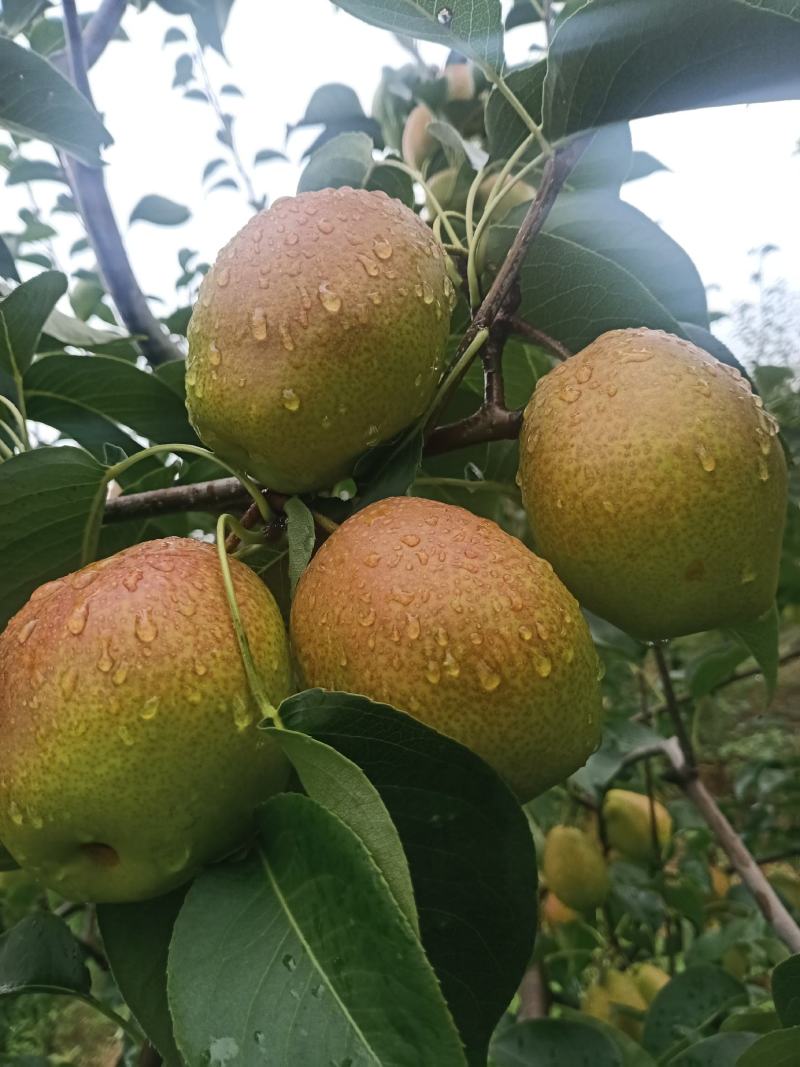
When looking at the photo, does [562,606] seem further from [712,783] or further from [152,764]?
[712,783]

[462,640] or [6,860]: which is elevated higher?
[462,640]

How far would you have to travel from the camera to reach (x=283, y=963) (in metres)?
0.54

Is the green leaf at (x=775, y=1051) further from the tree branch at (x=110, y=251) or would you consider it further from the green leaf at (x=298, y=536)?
the tree branch at (x=110, y=251)

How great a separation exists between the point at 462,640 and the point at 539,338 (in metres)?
0.42

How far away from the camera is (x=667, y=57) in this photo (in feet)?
2.35

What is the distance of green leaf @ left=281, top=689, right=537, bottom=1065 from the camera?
59 cm

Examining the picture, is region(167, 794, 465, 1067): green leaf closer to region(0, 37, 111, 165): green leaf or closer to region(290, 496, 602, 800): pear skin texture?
region(290, 496, 602, 800): pear skin texture

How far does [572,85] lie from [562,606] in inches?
18.1

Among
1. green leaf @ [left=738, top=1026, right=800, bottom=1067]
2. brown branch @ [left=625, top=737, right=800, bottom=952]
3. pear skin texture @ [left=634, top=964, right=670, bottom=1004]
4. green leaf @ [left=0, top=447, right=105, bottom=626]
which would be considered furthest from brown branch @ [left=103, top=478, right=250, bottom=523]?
pear skin texture @ [left=634, top=964, right=670, bottom=1004]

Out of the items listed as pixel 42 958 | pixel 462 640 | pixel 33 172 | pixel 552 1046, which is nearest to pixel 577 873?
pixel 552 1046

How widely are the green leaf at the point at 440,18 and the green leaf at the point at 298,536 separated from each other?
45cm

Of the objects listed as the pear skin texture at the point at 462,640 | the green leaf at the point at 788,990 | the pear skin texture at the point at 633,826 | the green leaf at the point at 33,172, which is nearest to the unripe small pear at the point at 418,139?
the green leaf at the point at 33,172

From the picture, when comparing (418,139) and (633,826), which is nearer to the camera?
(418,139)

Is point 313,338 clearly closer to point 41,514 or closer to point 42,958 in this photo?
point 41,514
